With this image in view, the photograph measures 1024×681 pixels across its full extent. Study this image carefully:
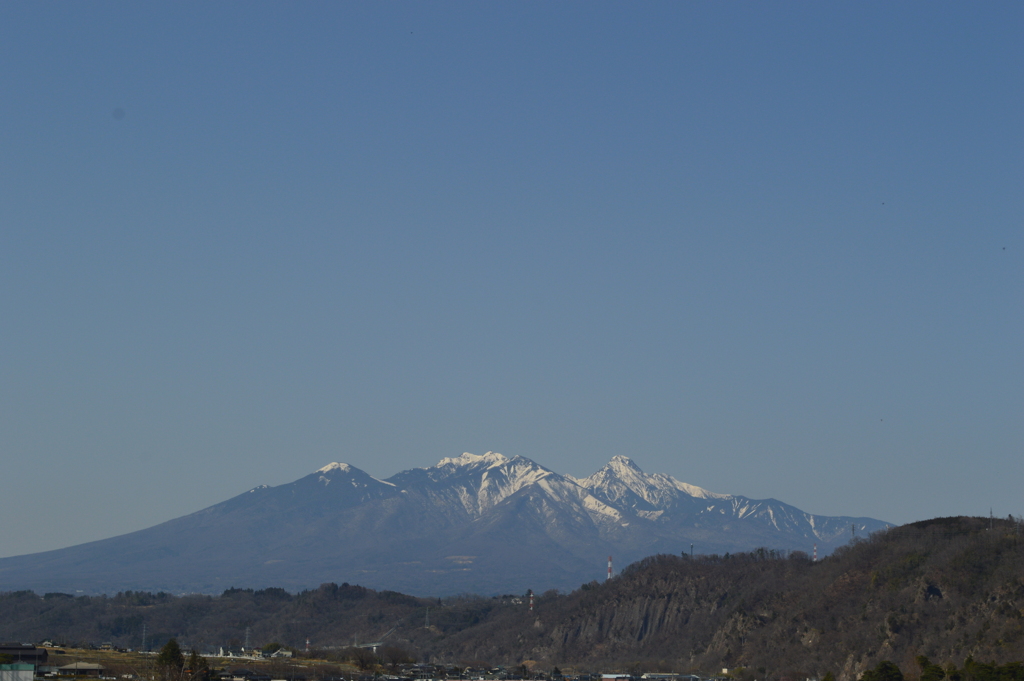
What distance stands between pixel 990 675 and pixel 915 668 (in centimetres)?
5062

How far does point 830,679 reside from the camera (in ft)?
568

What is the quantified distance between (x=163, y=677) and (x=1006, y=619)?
123205 mm

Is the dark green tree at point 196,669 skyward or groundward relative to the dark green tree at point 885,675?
skyward

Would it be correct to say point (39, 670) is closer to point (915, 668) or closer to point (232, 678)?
point (232, 678)

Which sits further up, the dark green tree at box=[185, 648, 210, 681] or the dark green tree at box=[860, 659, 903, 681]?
the dark green tree at box=[185, 648, 210, 681]

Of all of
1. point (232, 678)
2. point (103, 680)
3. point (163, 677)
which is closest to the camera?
point (163, 677)

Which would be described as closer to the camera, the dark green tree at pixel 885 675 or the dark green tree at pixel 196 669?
the dark green tree at pixel 885 675

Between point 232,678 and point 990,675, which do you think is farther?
point 232,678

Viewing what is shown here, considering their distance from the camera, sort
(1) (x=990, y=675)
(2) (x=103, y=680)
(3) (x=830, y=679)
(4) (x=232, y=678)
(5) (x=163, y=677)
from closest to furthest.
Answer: (1) (x=990, y=675), (5) (x=163, y=677), (3) (x=830, y=679), (2) (x=103, y=680), (4) (x=232, y=678)

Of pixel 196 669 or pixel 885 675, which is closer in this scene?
pixel 885 675

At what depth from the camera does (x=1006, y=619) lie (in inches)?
7859

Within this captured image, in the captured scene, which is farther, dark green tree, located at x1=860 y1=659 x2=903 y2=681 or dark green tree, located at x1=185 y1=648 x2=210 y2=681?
dark green tree, located at x1=185 y1=648 x2=210 y2=681

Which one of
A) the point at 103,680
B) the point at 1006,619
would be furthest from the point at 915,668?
the point at 103,680

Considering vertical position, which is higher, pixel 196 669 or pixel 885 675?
pixel 196 669
